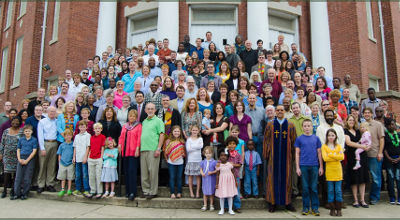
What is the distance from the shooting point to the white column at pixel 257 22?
12328 mm

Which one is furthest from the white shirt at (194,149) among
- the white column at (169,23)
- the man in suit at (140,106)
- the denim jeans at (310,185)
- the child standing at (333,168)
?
the white column at (169,23)

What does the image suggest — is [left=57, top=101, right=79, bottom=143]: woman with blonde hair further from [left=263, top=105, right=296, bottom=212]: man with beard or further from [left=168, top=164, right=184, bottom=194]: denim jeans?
[left=263, top=105, right=296, bottom=212]: man with beard

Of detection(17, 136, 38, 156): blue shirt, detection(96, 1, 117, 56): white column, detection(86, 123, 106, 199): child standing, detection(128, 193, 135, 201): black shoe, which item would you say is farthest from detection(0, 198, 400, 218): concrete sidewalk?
detection(96, 1, 117, 56): white column

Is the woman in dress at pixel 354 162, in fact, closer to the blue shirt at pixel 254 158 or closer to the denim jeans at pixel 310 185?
the denim jeans at pixel 310 185

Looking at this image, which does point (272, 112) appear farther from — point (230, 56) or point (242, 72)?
point (230, 56)

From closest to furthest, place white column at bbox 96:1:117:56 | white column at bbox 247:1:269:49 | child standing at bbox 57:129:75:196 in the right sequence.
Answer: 1. child standing at bbox 57:129:75:196
2. white column at bbox 247:1:269:49
3. white column at bbox 96:1:117:56

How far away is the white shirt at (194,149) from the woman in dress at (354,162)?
119 inches

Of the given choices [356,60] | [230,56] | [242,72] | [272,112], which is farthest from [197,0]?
[272,112]

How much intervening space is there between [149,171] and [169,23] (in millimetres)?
Result: 7811

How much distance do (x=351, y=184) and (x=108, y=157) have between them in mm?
5074

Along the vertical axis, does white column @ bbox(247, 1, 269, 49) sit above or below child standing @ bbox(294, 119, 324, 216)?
above

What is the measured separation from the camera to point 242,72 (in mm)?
8914

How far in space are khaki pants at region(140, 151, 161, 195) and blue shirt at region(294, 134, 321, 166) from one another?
2801 millimetres

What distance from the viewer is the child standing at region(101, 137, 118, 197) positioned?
6.60 meters
